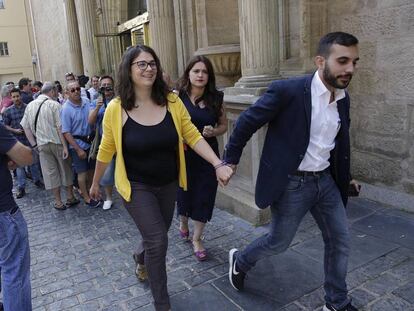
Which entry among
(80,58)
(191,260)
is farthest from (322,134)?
(80,58)

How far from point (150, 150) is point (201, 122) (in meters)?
1.15

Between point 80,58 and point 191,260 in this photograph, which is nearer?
point 191,260

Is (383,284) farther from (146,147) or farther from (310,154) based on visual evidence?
(146,147)

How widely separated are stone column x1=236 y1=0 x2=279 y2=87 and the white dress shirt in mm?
2147

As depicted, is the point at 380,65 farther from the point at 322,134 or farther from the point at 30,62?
the point at 30,62

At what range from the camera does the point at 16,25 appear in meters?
37.4

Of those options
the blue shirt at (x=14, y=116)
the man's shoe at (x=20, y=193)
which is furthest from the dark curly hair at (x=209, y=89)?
the man's shoe at (x=20, y=193)

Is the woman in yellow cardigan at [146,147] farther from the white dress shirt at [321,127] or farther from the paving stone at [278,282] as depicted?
the paving stone at [278,282]

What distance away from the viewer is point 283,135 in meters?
2.66

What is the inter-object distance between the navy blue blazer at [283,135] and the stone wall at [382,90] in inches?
88.7

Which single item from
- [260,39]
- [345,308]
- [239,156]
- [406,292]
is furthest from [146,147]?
[260,39]

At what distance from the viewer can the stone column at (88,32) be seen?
11.8 meters

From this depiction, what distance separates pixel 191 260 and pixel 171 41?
4308 mm

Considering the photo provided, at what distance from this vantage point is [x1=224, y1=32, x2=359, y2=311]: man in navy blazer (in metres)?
2.57
